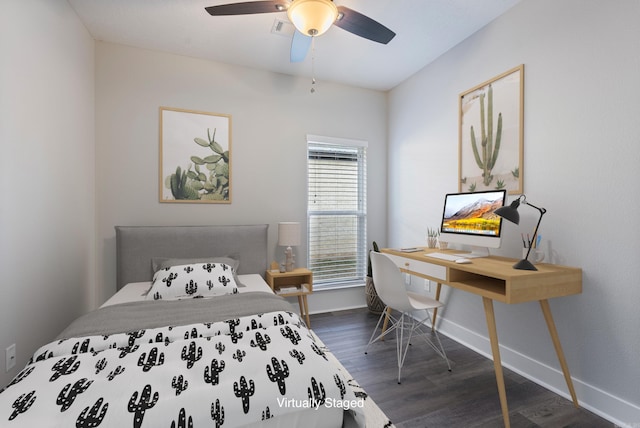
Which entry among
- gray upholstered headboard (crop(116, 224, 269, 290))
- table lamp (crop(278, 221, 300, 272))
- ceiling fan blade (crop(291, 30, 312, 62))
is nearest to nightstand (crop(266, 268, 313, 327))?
table lamp (crop(278, 221, 300, 272))

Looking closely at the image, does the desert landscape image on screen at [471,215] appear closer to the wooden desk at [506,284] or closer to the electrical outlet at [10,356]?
the wooden desk at [506,284]

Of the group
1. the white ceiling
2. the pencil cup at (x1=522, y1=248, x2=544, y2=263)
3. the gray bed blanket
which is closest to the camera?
the gray bed blanket

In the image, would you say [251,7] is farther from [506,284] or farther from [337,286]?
[337,286]

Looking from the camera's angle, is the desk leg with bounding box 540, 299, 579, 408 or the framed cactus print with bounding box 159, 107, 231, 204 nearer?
the desk leg with bounding box 540, 299, 579, 408

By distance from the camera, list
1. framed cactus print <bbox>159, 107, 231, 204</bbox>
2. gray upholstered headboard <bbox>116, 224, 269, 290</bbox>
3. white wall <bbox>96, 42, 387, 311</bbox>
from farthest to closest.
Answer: framed cactus print <bbox>159, 107, 231, 204</bbox> < white wall <bbox>96, 42, 387, 311</bbox> < gray upholstered headboard <bbox>116, 224, 269, 290</bbox>

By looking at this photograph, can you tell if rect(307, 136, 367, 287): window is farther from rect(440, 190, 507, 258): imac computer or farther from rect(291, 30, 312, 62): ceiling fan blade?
rect(440, 190, 507, 258): imac computer

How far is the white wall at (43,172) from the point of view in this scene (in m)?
1.72

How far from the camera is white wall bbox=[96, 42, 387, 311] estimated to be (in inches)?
113

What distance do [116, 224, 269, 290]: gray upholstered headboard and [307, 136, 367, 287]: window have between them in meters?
0.70

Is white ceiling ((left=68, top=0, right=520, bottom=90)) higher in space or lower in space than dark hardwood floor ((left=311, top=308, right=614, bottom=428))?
higher

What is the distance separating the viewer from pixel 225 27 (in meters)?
2.59

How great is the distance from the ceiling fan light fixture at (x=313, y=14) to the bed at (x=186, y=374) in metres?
1.74

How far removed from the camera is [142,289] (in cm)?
252

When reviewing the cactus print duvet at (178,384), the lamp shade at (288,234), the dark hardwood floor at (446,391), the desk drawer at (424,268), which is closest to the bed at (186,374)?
the cactus print duvet at (178,384)
